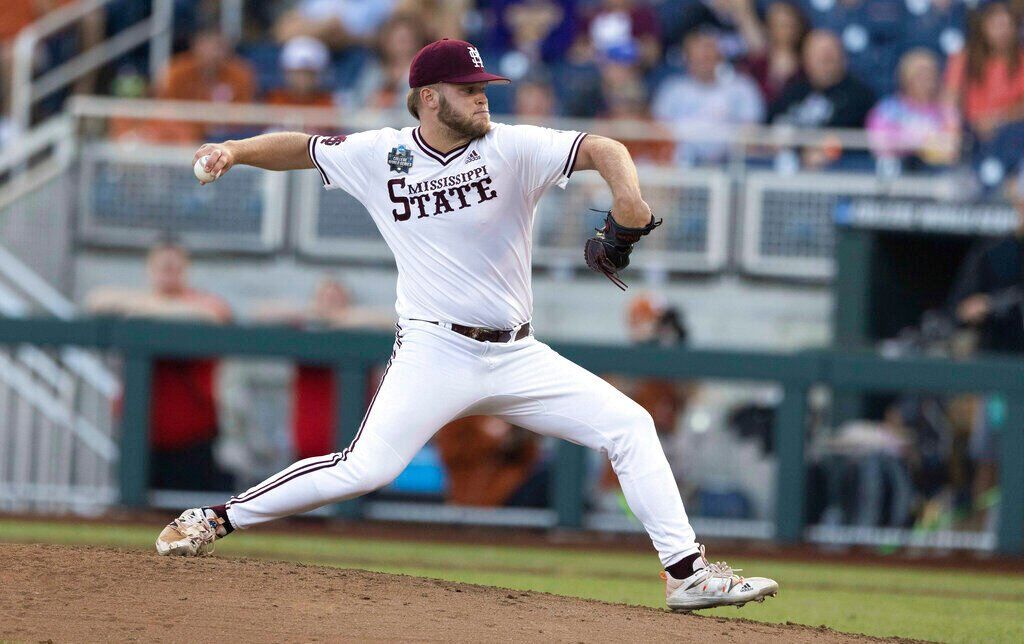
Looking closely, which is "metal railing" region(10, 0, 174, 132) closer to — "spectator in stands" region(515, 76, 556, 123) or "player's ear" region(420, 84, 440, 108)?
"spectator in stands" region(515, 76, 556, 123)

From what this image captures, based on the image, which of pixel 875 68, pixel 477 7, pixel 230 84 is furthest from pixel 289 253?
pixel 875 68

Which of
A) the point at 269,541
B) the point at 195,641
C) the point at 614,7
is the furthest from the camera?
the point at 614,7

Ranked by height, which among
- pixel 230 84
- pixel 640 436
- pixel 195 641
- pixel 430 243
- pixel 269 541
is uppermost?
pixel 230 84

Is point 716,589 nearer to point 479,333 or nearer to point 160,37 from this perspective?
point 479,333

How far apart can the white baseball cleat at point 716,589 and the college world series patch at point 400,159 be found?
5.78 ft

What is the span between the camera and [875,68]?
1281 cm

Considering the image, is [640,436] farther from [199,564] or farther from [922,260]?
[922,260]

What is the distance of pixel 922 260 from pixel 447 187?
24.6 feet

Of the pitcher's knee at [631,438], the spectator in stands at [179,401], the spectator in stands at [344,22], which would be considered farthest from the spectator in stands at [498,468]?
the pitcher's knee at [631,438]

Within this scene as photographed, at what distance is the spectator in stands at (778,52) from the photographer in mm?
12727

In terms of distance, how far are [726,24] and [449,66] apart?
8.05m

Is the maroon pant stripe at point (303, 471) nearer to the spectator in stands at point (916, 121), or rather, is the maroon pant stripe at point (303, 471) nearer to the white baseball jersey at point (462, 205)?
the white baseball jersey at point (462, 205)

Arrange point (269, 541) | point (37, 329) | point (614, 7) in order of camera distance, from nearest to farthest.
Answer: point (269, 541) < point (37, 329) < point (614, 7)

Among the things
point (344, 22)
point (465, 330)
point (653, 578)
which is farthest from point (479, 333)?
point (344, 22)
